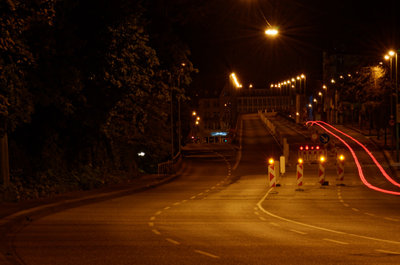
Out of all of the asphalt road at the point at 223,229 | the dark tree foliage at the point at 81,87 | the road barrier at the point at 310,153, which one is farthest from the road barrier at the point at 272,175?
the road barrier at the point at 310,153

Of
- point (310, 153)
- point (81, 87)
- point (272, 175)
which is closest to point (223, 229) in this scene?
point (81, 87)

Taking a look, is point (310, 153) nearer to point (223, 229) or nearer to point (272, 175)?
point (272, 175)

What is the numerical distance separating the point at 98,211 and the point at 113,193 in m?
6.63

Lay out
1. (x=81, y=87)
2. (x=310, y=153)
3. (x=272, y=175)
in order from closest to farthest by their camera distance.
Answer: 1. (x=81, y=87)
2. (x=272, y=175)
3. (x=310, y=153)

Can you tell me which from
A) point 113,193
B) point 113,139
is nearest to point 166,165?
point 113,139

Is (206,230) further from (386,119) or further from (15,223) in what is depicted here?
(386,119)

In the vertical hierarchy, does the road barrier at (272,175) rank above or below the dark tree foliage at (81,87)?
below

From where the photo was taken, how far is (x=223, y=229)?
14.8 meters

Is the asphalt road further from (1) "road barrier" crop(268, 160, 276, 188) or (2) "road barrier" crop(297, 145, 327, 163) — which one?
(2) "road barrier" crop(297, 145, 327, 163)

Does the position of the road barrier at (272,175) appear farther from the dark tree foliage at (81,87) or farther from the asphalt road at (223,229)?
the dark tree foliage at (81,87)

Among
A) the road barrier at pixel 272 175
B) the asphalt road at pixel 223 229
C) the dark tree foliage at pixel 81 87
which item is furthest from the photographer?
the road barrier at pixel 272 175

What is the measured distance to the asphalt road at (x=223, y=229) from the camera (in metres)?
10.8

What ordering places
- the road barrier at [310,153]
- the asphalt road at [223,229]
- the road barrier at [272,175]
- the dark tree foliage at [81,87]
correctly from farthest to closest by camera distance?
the road barrier at [310,153] → the road barrier at [272,175] → the dark tree foliage at [81,87] → the asphalt road at [223,229]

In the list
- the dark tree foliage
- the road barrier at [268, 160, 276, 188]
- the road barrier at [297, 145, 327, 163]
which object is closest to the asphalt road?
the road barrier at [268, 160, 276, 188]
